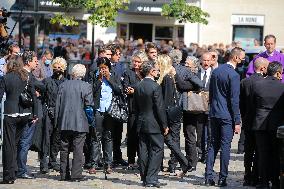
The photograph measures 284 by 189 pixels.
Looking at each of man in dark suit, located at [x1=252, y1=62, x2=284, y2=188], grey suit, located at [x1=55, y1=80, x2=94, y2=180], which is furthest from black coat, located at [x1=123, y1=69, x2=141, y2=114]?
man in dark suit, located at [x1=252, y1=62, x2=284, y2=188]

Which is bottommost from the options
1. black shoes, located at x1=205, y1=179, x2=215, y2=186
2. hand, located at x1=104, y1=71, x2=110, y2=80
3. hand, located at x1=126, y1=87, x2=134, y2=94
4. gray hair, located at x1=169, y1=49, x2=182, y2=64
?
black shoes, located at x1=205, y1=179, x2=215, y2=186

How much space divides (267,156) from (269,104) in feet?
2.72

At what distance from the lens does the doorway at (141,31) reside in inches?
1704

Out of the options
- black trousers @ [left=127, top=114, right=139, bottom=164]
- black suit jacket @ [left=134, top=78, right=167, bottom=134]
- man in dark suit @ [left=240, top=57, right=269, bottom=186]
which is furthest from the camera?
black trousers @ [left=127, top=114, right=139, bottom=164]

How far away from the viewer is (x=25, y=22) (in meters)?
38.4

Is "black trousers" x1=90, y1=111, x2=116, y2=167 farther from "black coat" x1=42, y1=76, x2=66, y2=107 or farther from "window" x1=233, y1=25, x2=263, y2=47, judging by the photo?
"window" x1=233, y1=25, x2=263, y2=47

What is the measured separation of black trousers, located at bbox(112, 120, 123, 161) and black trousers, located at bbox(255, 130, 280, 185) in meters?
2.85

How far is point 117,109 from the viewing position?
50.9 ft

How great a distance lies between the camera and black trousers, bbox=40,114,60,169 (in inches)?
610

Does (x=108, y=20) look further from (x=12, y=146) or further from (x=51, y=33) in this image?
(x=51, y=33)

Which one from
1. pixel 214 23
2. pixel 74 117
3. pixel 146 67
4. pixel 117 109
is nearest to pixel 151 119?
pixel 146 67

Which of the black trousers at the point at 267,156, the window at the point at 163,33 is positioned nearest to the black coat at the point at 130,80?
the black trousers at the point at 267,156

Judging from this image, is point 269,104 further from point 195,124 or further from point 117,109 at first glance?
point 117,109

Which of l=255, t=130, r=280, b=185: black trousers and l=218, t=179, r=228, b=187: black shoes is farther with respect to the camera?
l=218, t=179, r=228, b=187: black shoes
